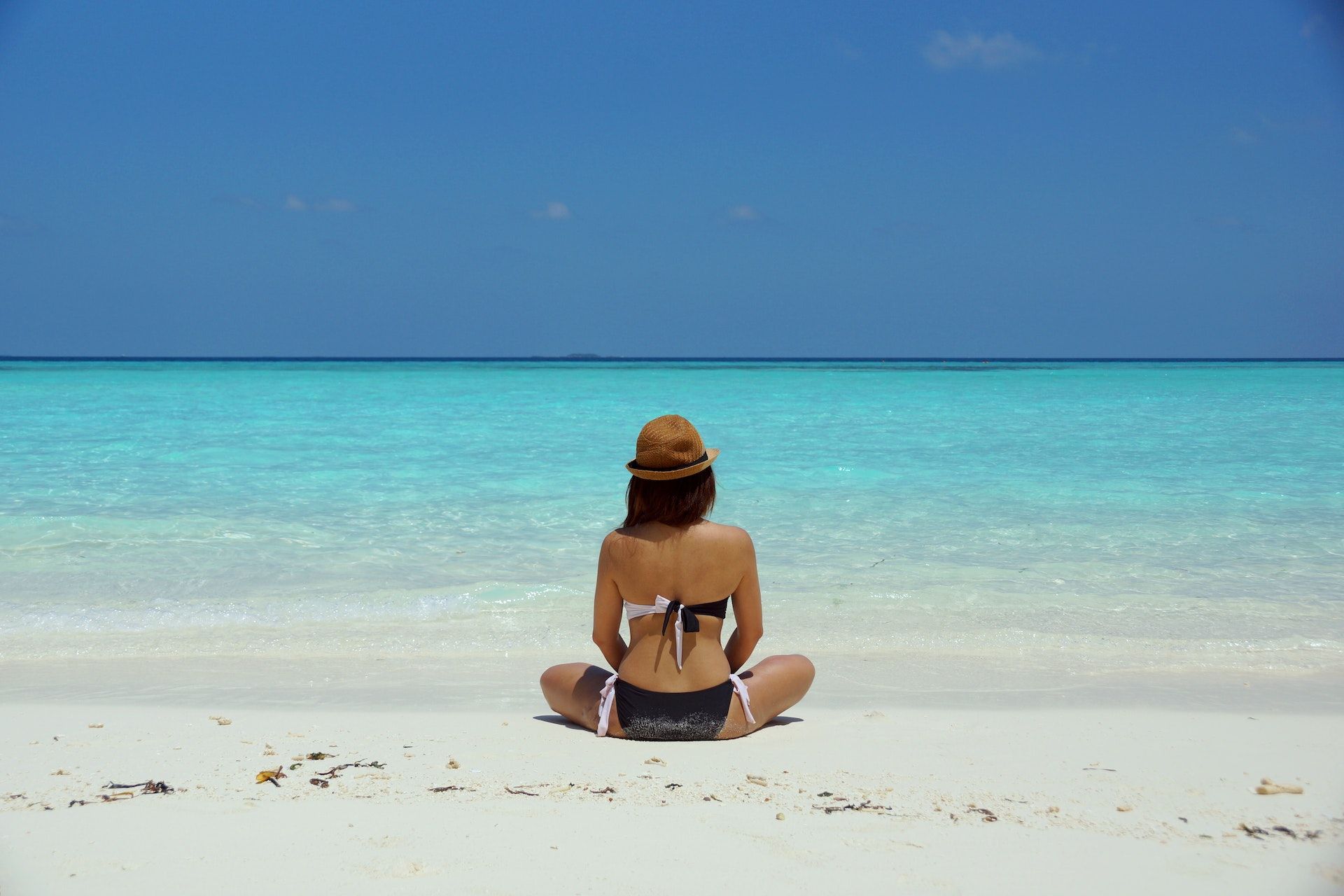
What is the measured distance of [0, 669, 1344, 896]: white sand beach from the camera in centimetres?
236

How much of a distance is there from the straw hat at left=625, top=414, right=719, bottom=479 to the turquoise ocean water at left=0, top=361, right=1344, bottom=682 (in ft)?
6.44

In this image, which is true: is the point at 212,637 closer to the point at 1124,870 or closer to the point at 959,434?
the point at 1124,870

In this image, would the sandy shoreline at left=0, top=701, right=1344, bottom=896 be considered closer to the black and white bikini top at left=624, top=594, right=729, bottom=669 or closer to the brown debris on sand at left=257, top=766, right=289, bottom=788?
the brown debris on sand at left=257, top=766, right=289, bottom=788

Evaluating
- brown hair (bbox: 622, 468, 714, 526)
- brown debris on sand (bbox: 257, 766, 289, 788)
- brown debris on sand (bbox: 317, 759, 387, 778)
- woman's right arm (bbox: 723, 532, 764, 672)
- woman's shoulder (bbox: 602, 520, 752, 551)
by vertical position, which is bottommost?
brown debris on sand (bbox: 317, 759, 387, 778)

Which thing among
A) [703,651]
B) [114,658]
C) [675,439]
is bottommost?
[114,658]

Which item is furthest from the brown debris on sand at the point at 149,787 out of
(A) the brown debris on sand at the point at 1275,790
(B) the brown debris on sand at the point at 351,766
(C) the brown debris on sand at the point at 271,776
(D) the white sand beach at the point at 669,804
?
(A) the brown debris on sand at the point at 1275,790

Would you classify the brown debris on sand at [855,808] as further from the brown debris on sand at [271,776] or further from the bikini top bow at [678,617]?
the brown debris on sand at [271,776]

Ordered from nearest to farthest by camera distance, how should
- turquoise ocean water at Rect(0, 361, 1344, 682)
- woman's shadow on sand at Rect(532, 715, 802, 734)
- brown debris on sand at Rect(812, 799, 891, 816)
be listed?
brown debris on sand at Rect(812, 799, 891, 816) → woman's shadow on sand at Rect(532, 715, 802, 734) → turquoise ocean water at Rect(0, 361, 1344, 682)

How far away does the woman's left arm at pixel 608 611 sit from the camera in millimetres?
3484

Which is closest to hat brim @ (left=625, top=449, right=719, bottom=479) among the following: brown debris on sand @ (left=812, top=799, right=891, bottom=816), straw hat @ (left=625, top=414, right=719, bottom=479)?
straw hat @ (left=625, top=414, right=719, bottom=479)

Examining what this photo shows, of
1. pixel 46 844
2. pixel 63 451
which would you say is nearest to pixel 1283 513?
pixel 46 844

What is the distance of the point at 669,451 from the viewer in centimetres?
329

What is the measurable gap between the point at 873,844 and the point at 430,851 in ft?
3.71

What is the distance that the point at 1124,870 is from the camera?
239 cm
